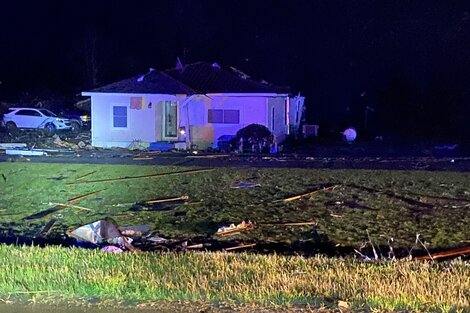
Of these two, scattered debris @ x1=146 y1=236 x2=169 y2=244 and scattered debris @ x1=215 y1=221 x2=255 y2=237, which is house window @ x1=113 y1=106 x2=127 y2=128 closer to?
scattered debris @ x1=215 y1=221 x2=255 y2=237

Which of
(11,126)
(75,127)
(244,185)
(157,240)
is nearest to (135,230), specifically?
(157,240)

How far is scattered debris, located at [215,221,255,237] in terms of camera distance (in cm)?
1131

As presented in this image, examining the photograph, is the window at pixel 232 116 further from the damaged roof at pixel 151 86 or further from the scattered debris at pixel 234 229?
the scattered debris at pixel 234 229

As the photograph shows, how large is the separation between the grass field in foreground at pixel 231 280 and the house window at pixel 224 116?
21977 mm

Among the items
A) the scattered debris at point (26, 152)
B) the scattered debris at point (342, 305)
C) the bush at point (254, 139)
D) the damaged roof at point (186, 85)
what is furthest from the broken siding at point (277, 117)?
the scattered debris at point (342, 305)

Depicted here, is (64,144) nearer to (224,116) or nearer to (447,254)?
(224,116)

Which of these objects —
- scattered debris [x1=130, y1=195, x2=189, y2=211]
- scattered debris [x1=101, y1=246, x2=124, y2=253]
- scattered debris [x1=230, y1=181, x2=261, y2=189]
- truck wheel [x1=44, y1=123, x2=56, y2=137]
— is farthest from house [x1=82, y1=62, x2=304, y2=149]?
scattered debris [x1=101, y1=246, x2=124, y2=253]

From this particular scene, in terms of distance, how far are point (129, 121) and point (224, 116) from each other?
438 cm

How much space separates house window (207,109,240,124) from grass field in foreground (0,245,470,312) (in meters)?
22.0

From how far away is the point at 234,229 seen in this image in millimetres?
11508

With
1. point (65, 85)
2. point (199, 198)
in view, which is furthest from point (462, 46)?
point (199, 198)

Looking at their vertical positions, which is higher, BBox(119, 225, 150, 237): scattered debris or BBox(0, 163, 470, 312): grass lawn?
BBox(0, 163, 470, 312): grass lawn

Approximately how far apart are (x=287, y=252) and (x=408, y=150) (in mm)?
22720

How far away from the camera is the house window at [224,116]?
3053 centimetres
